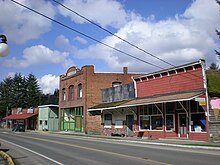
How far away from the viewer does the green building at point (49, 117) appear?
202ft

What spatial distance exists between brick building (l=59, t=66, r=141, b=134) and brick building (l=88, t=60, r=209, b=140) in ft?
30.8

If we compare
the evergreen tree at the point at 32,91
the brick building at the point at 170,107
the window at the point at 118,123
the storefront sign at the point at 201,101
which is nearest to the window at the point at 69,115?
the window at the point at 118,123

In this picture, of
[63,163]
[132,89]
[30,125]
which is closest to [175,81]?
[132,89]

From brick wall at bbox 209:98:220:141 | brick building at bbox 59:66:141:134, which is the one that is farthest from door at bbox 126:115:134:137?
brick wall at bbox 209:98:220:141

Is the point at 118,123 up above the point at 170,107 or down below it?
below

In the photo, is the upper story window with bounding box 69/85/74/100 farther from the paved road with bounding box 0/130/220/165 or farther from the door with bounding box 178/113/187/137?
the paved road with bounding box 0/130/220/165

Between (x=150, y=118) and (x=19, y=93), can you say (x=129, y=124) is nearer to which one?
(x=150, y=118)

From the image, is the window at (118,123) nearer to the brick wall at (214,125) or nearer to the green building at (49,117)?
the brick wall at (214,125)

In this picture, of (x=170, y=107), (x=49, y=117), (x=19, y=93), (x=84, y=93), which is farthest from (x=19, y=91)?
(x=170, y=107)

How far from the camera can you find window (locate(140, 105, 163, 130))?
30188 mm

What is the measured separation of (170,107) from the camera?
28.7m

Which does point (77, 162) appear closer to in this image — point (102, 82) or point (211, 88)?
point (211, 88)

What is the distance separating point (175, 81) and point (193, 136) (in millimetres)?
5570

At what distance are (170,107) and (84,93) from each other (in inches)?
823
